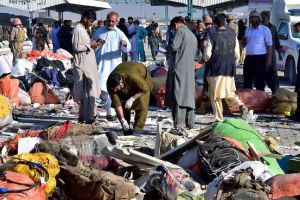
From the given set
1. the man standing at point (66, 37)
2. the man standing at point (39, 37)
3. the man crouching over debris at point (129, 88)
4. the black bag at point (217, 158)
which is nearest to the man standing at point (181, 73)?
the man crouching over debris at point (129, 88)

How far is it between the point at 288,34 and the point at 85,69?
9026 mm

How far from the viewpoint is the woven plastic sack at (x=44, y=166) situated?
577 centimetres

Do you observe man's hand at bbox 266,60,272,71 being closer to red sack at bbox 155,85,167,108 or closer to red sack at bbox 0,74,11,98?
red sack at bbox 155,85,167,108

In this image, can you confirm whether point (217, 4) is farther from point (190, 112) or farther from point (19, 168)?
point (19, 168)

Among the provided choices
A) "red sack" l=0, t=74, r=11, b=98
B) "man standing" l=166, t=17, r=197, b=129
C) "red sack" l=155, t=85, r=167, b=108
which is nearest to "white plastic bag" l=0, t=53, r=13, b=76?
"red sack" l=0, t=74, r=11, b=98

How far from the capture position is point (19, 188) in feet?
18.0

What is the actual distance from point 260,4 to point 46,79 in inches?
425

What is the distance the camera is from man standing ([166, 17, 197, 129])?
9078 mm

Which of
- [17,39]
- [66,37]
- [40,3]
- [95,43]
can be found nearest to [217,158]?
[95,43]

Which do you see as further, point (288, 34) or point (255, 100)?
point (288, 34)

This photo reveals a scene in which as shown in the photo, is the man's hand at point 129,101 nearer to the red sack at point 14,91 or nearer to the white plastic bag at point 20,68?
the red sack at point 14,91

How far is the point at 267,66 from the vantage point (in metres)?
12.3

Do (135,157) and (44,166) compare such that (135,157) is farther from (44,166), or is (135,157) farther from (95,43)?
(95,43)

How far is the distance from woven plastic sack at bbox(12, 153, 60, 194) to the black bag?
1366 mm
